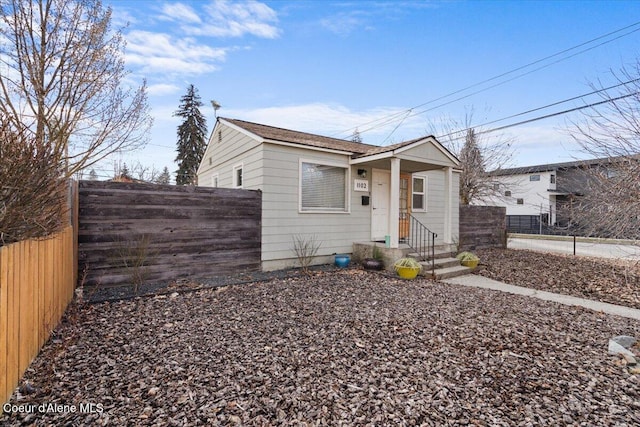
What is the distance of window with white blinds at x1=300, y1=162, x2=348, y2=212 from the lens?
23.6 ft

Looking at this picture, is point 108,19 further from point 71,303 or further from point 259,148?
point 71,303

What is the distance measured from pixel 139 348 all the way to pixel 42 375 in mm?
727

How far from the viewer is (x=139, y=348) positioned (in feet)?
9.67

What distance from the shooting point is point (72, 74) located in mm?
5824

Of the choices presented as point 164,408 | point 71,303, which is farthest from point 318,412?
point 71,303

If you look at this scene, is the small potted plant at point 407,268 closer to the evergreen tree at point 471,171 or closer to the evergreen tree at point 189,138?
the evergreen tree at point 471,171

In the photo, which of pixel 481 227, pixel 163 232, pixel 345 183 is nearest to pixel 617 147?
pixel 345 183

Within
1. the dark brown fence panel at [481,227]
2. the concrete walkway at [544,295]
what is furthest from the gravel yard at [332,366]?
the dark brown fence panel at [481,227]

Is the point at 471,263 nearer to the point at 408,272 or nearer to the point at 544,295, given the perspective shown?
the point at 544,295

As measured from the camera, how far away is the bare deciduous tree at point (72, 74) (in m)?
5.39

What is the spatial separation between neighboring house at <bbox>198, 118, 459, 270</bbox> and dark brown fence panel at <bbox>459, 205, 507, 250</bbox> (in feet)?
7.72

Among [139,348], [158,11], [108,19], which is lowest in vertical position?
[139,348]

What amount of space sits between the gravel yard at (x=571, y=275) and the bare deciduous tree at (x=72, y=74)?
946cm

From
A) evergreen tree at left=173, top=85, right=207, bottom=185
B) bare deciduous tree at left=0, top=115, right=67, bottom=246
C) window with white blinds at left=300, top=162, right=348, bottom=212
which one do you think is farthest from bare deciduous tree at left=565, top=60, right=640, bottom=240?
evergreen tree at left=173, top=85, right=207, bottom=185
